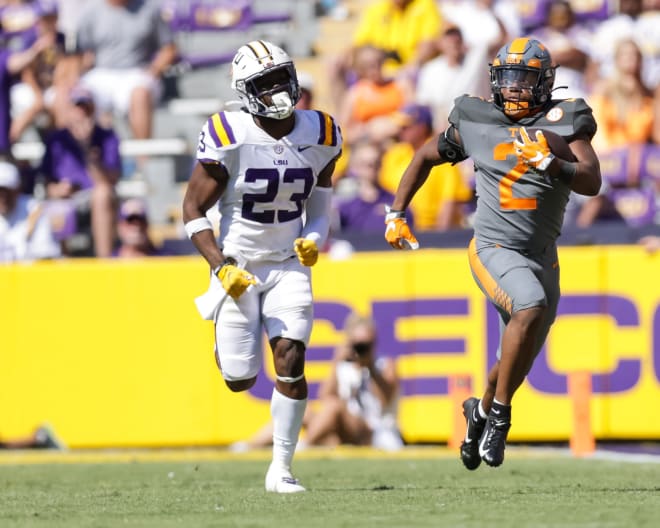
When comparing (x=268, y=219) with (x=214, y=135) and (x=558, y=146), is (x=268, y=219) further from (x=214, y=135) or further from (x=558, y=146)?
(x=558, y=146)

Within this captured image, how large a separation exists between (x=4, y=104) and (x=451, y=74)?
163 inches

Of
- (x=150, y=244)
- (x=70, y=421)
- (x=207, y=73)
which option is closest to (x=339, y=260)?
(x=150, y=244)

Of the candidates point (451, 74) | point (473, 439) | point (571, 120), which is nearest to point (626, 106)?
point (451, 74)

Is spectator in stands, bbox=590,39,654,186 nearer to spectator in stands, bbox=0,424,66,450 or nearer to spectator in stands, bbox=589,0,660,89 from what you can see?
spectator in stands, bbox=589,0,660,89

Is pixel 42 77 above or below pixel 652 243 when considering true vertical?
above

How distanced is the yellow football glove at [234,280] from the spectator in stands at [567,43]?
6.24 m

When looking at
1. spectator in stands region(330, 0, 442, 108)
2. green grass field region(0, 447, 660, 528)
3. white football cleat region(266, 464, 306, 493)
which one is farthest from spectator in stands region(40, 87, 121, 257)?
white football cleat region(266, 464, 306, 493)

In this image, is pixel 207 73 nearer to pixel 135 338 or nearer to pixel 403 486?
pixel 135 338

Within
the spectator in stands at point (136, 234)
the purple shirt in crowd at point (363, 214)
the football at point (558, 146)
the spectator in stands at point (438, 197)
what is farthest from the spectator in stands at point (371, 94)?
the football at point (558, 146)

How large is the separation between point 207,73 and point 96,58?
1.16 meters

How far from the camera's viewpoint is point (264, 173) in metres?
7.61

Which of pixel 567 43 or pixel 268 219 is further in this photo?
pixel 567 43

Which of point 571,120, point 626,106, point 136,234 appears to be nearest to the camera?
point 571,120

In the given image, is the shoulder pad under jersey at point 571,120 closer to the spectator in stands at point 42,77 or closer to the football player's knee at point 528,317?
the football player's knee at point 528,317
